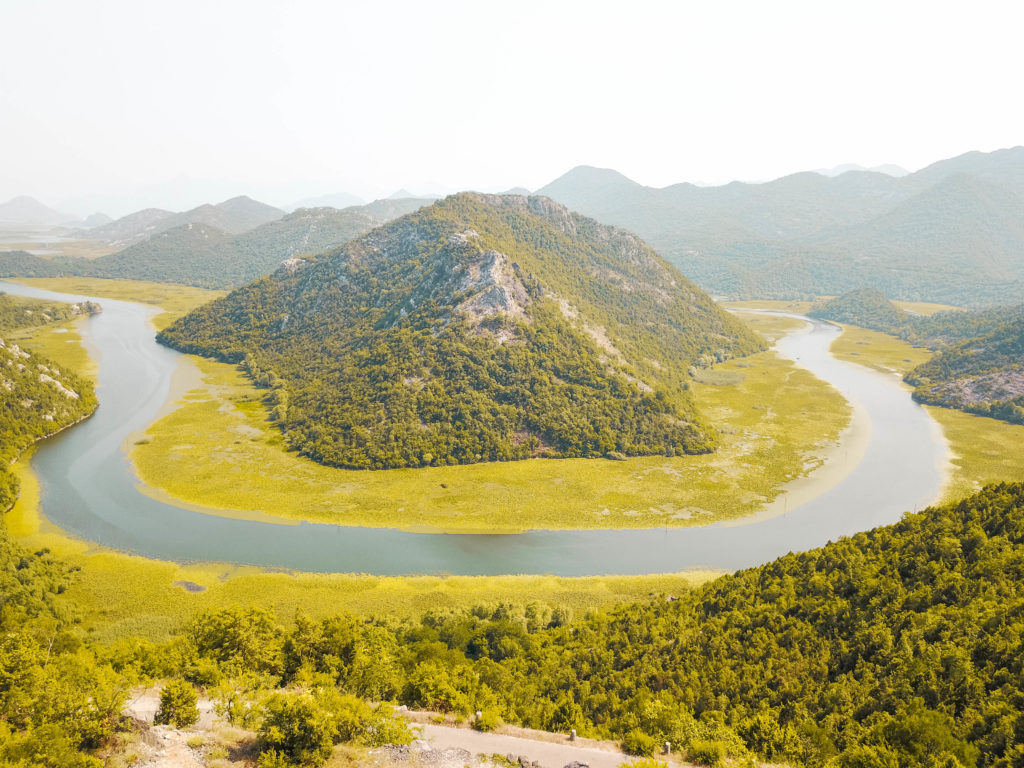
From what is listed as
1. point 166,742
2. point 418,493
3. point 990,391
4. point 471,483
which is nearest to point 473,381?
point 471,483

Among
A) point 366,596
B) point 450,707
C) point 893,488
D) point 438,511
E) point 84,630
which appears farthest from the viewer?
point 893,488

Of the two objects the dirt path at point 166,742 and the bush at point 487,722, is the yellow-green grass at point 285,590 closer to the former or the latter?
the bush at point 487,722

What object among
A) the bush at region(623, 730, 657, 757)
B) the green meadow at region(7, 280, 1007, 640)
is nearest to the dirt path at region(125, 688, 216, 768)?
the bush at region(623, 730, 657, 757)

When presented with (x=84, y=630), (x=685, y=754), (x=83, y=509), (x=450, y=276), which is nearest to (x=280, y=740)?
A: (x=685, y=754)

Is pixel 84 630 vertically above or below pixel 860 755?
below

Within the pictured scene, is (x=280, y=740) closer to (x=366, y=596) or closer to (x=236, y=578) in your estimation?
(x=366, y=596)

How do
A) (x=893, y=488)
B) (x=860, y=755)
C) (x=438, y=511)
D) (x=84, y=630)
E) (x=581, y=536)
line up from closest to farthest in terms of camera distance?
(x=860, y=755) → (x=84, y=630) → (x=581, y=536) → (x=438, y=511) → (x=893, y=488)

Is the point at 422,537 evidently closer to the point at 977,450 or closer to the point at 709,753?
the point at 709,753
